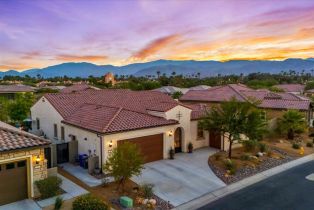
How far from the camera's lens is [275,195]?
15805 mm

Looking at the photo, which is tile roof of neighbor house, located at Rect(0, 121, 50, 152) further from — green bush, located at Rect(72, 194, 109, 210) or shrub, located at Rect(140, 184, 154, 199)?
shrub, located at Rect(140, 184, 154, 199)

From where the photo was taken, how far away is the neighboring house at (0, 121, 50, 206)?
13438mm

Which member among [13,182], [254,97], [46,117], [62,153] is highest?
[254,97]

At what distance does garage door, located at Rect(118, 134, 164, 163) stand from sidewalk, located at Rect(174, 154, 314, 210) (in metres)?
6.02

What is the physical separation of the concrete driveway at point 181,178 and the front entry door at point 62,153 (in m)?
6.23

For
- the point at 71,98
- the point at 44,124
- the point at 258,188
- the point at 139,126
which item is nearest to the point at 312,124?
the point at 258,188

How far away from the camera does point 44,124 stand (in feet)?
88.5

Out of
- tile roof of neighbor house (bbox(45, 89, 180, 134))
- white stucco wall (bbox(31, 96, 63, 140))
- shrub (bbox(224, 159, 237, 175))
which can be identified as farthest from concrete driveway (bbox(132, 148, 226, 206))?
white stucco wall (bbox(31, 96, 63, 140))

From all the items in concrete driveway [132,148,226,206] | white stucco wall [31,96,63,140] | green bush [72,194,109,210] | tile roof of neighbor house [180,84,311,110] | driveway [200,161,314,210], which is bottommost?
driveway [200,161,314,210]

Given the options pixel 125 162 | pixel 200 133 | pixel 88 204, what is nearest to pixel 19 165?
pixel 88 204

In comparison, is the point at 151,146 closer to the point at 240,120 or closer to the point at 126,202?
the point at 240,120

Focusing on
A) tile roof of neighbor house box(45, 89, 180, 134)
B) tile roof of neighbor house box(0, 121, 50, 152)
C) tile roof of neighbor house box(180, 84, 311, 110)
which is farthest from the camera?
tile roof of neighbor house box(180, 84, 311, 110)

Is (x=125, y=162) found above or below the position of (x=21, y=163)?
below

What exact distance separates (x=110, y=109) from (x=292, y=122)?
830 inches
